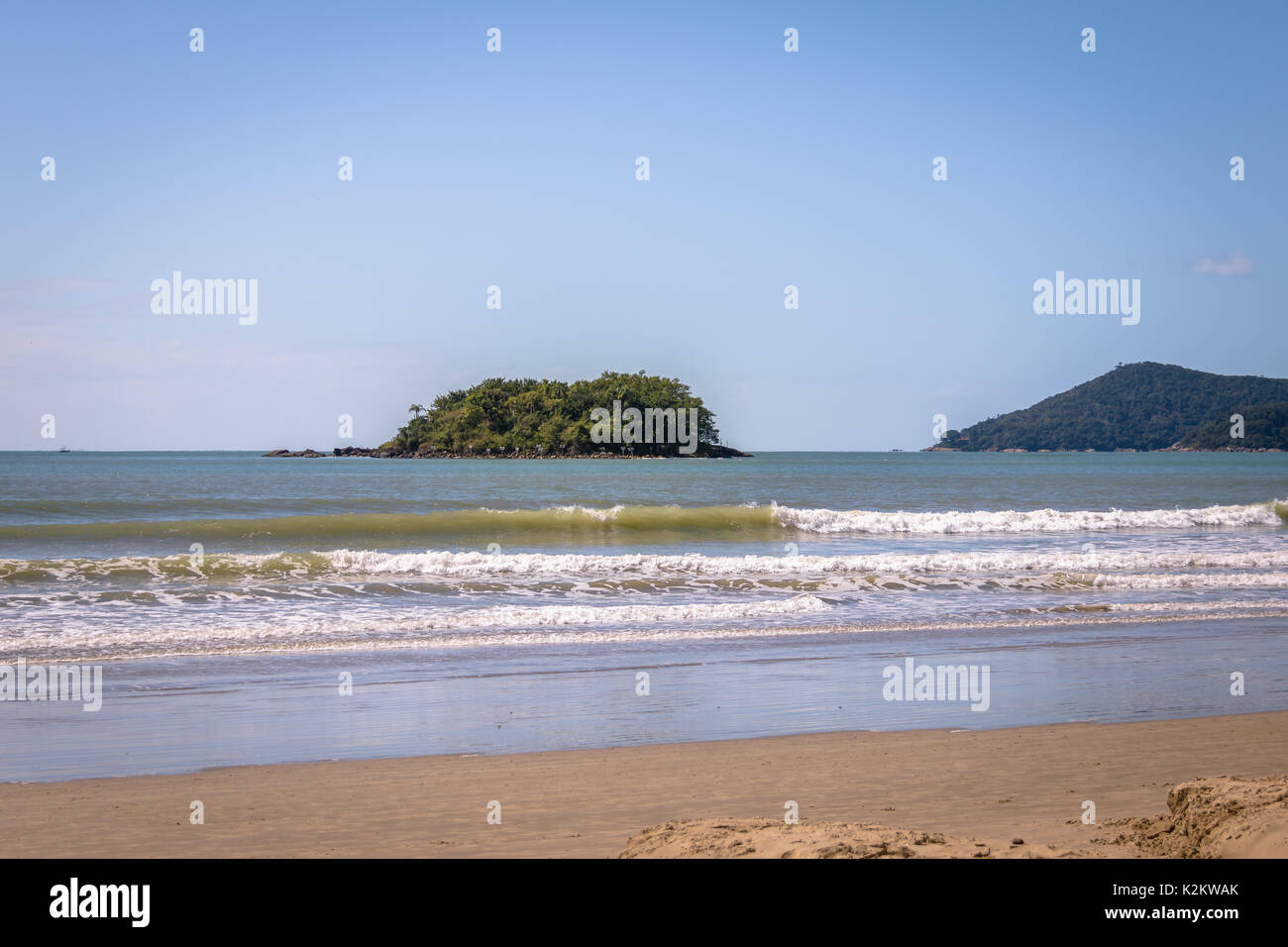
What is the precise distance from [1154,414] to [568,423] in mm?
116105

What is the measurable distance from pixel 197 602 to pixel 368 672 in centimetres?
642

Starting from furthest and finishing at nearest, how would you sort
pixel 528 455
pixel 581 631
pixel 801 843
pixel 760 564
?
pixel 528 455, pixel 760 564, pixel 581 631, pixel 801 843

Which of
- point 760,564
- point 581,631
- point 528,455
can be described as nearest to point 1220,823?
point 581,631

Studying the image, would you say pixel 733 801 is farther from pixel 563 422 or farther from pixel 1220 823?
pixel 563 422

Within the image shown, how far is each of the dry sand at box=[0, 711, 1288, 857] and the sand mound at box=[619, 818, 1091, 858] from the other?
15 mm

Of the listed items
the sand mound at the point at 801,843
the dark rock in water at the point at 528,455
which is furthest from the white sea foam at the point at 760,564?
the dark rock in water at the point at 528,455

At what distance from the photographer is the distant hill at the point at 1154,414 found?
156 meters

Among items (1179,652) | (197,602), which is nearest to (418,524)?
(197,602)

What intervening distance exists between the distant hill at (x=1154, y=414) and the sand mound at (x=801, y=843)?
169 metres

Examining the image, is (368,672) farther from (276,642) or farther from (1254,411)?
(1254,411)

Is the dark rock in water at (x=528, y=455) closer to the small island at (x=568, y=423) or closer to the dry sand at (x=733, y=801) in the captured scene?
the small island at (x=568, y=423)

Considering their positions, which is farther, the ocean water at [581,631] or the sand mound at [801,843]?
the ocean water at [581,631]

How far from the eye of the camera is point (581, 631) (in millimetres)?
12195

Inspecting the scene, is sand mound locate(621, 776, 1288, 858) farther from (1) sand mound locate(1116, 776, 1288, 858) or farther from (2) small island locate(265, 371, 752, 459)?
(2) small island locate(265, 371, 752, 459)
